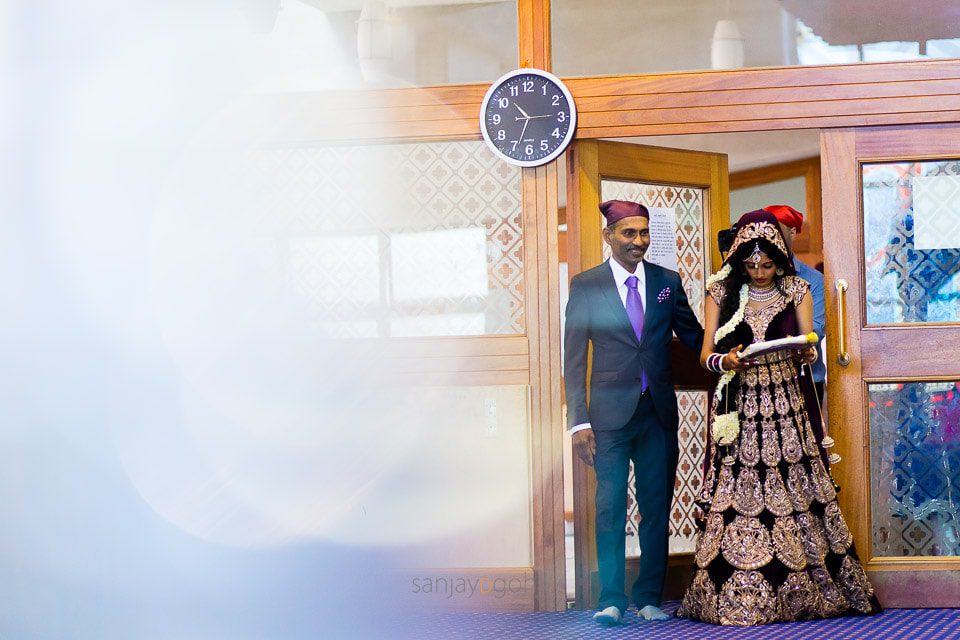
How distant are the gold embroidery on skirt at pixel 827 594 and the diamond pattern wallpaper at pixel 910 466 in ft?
1.48

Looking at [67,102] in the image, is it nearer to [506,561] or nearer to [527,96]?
[527,96]

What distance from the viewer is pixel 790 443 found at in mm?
4605

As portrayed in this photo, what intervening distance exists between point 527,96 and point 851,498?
2076mm

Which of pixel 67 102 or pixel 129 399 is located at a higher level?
pixel 67 102

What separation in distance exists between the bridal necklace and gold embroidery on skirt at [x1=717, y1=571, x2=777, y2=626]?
103cm

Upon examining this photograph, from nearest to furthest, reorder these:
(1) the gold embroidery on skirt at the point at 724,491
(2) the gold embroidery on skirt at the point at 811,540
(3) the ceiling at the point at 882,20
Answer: (2) the gold embroidery on skirt at the point at 811,540, (1) the gold embroidery on skirt at the point at 724,491, (3) the ceiling at the point at 882,20

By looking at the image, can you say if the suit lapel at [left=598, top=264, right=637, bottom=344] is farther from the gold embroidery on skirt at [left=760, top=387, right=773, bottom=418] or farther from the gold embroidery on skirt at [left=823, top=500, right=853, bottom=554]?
the gold embroidery on skirt at [left=823, top=500, right=853, bottom=554]

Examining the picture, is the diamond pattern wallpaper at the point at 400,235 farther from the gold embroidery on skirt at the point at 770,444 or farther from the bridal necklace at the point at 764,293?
the gold embroidery on skirt at the point at 770,444

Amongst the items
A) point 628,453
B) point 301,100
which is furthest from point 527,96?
point 628,453

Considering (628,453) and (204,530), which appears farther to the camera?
(204,530)

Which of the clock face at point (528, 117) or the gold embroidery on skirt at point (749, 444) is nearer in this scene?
the gold embroidery on skirt at point (749, 444)

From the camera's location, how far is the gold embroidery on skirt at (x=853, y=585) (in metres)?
4.59

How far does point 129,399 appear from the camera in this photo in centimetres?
545

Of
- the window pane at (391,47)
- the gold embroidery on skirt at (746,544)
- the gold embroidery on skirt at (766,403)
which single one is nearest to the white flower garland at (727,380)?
the gold embroidery on skirt at (766,403)
